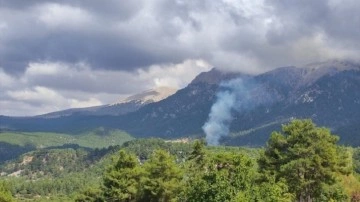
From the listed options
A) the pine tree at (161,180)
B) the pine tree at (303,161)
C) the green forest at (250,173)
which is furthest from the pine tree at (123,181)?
the pine tree at (303,161)

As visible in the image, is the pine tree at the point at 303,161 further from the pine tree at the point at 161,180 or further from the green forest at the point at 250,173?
the pine tree at the point at 161,180

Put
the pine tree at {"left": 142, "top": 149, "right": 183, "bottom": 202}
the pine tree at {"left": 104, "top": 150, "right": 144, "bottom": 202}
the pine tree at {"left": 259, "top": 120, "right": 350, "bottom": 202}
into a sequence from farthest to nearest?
the pine tree at {"left": 104, "top": 150, "right": 144, "bottom": 202} → the pine tree at {"left": 142, "top": 149, "right": 183, "bottom": 202} → the pine tree at {"left": 259, "top": 120, "right": 350, "bottom": 202}

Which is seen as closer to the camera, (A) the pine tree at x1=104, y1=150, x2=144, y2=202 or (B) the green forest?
(B) the green forest

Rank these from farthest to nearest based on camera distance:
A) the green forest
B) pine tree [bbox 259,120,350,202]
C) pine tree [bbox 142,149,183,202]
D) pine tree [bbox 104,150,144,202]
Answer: pine tree [bbox 104,150,144,202] < pine tree [bbox 142,149,183,202] < pine tree [bbox 259,120,350,202] < the green forest

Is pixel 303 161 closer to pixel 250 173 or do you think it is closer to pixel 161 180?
pixel 250 173

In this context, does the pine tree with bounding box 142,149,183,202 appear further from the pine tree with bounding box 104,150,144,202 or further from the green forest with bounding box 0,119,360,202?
the pine tree with bounding box 104,150,144,202

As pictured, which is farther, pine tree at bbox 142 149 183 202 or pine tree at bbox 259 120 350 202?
pine tree at bbox 142 149 183 202

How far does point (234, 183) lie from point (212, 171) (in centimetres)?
355

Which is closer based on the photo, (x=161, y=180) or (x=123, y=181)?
(x=161, y=180)

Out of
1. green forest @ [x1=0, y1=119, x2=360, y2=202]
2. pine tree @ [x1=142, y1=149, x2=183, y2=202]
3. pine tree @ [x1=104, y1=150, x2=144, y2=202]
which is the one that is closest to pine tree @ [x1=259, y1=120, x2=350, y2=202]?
green forest @ [x1=0, y1=119, x2=360, y2=202]

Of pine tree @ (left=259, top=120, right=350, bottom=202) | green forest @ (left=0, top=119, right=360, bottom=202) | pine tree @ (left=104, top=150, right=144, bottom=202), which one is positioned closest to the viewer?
green forest @ (left=0, top=119, right=360, bottom=202)

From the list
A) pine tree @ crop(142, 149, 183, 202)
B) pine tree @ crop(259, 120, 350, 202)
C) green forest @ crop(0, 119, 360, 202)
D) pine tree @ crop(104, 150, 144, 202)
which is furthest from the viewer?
pine tree @ crop(104, 150, 144, 202)

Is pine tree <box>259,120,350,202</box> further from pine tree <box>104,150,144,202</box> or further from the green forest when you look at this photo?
pine tree <box>104,150,144,202</box>

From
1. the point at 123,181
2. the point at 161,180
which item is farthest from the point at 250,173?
the point at 123,181
